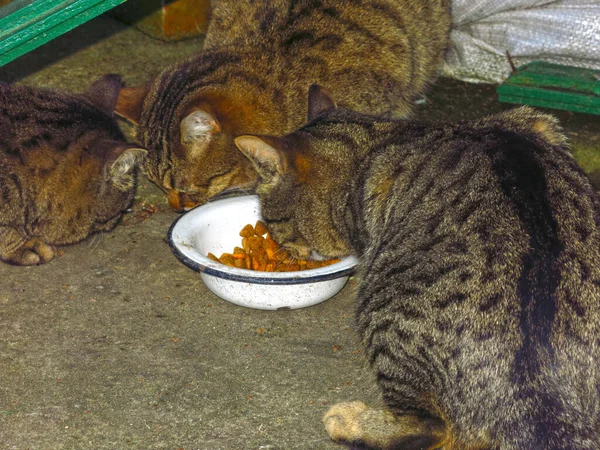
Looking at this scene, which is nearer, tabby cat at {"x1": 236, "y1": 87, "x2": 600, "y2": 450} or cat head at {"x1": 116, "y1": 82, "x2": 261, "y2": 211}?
tabby cat at {"x1": 236, "y1": 87, "x2": 600, "y2": 450}

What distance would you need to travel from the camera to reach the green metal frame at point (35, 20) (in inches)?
153

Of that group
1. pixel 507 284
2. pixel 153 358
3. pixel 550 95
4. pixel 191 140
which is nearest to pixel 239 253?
pixel 191 140

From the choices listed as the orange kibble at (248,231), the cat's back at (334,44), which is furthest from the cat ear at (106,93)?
the orange kibble at (248,231)

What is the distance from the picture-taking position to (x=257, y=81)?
4547 millimetres

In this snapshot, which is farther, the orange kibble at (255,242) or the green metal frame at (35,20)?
the orange kibble at (255,242)

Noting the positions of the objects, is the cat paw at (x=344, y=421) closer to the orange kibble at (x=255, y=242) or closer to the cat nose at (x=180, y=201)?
the orange kibble at (x=255, y=242)

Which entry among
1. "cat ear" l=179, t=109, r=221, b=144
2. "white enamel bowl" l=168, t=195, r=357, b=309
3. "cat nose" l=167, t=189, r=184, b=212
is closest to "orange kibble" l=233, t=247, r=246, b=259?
"white enamel bowl" l=168, t=195, r=357, b=309

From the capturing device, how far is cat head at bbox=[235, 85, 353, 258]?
386 centimetres

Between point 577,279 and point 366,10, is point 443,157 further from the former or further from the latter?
point 366,10

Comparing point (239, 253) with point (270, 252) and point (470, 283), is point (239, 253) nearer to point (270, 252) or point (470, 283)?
point (270, 252)

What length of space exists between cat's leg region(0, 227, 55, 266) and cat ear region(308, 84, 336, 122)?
1561mm

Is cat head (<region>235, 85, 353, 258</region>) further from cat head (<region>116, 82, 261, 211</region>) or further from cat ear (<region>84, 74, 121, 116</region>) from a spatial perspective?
cat ear (<region>84, 74, 121, 116</region>)

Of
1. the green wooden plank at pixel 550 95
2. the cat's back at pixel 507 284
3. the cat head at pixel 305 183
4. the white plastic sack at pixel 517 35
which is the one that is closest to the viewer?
the cat's back at pixel 507 284

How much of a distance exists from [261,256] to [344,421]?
48.6 inches
